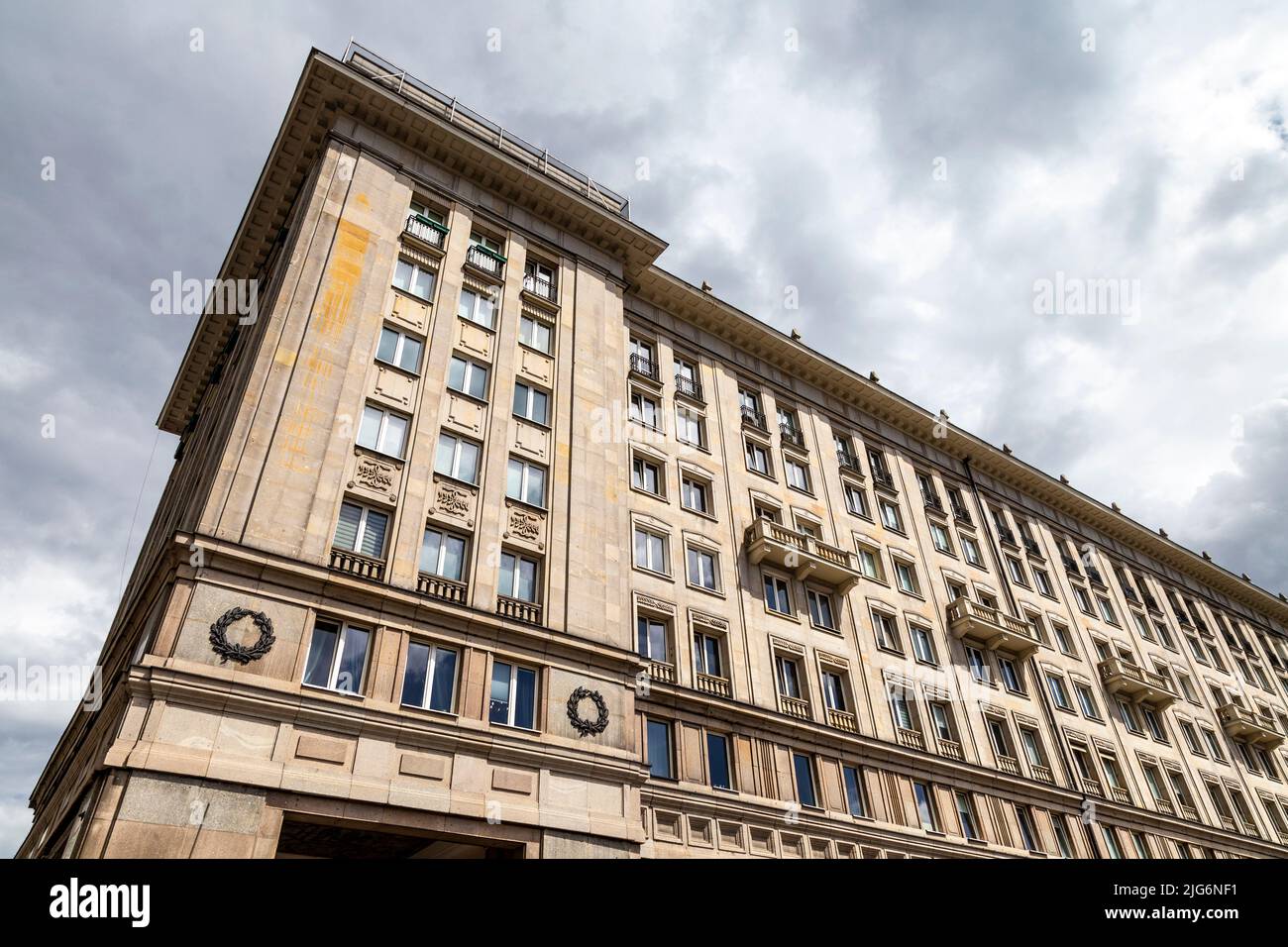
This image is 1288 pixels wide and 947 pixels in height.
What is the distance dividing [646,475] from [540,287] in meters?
8.28

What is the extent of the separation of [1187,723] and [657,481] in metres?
34.7

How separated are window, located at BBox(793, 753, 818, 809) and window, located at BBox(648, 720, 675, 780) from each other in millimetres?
4666

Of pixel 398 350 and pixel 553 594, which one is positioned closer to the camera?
pixel 553 594

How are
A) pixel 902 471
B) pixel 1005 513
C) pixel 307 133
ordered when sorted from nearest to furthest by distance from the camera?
pixel 307 133, pixel 902 471, pixel 1005 513

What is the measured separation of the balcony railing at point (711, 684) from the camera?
24.2 m

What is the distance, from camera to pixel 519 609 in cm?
2092

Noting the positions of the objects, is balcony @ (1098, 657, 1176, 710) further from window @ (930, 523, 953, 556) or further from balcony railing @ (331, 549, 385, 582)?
balcony railing @ (331, 549, 385, 582)

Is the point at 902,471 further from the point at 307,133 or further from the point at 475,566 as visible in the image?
the point at 307,133

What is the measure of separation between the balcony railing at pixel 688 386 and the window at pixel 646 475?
450 cm

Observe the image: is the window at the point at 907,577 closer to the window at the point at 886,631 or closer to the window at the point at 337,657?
the window at the point at 886,631

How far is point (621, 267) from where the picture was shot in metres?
32.5

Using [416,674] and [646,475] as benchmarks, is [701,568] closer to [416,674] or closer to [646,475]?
[646,475]

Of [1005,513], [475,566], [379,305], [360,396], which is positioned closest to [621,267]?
[379,305]

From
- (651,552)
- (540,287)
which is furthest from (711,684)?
(540,287)
